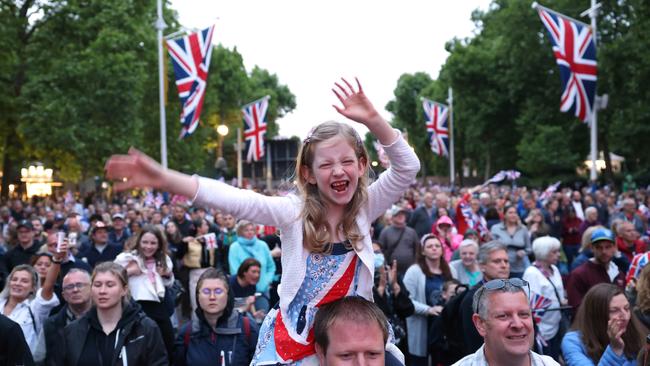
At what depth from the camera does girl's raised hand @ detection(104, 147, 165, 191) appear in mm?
2953

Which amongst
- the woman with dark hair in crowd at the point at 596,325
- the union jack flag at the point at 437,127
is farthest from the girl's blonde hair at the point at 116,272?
the union jack flag at the point at 437,127

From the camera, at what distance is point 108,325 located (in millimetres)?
5496

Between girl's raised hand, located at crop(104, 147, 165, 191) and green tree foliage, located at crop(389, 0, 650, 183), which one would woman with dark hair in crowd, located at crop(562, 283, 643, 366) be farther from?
green tree foliage, located at crop(389, 0, 650, 183)

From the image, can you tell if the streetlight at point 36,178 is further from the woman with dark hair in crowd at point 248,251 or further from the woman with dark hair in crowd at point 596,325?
the woman with dark hair in crowd at point 596,325

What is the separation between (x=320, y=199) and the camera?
3490 millimetres

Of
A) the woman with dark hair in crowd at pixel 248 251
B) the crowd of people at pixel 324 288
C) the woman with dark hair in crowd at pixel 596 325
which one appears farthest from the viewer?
the woman with dark hair in crowd at pixel 248 251

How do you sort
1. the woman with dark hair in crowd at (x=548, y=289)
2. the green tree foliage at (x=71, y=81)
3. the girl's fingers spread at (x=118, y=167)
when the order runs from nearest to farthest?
the girl's fingers spread at (x=118, y=167), the woman with dark hair in crowd at (x=548, y=289), the green tree foliage at (x=71, y=81)

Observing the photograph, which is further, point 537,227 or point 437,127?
point 437,127

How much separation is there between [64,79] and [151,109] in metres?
15.9

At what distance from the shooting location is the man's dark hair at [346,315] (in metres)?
3.10

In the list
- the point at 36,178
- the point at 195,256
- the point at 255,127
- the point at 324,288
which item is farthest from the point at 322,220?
the point at 36,178

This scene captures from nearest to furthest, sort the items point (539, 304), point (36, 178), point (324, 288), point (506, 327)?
point (324, 288), point (506, 327), point (539, 304), point (36, 178)

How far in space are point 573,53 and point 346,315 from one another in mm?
20551

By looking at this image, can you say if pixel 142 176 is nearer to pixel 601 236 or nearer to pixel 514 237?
pixel 601 236
